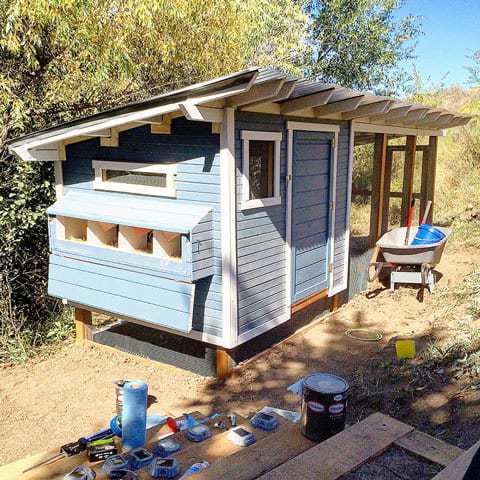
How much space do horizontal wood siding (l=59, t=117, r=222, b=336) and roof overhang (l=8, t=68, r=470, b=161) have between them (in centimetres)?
21

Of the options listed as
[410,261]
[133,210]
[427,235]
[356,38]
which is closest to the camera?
[133,210]

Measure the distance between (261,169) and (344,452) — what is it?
143 inches

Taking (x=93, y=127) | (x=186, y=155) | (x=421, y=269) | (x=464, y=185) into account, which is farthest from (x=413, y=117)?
(x=464, y=185)

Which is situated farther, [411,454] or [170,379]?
[170,379]

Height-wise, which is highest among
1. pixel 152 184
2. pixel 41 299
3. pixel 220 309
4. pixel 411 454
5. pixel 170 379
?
pixel 152 184

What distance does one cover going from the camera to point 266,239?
5.33 metres

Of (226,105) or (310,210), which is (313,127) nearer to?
(310,210)

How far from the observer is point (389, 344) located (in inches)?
234

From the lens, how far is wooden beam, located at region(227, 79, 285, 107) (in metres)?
4.21

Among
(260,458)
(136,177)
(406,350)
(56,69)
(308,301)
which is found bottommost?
(406,350)

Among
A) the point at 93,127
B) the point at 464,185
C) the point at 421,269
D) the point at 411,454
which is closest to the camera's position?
the point at 411,454

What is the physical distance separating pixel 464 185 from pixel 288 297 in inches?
405

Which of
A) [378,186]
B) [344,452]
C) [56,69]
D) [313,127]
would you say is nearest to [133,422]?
[344,452]

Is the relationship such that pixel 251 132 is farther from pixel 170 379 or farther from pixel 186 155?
pixel 170 379
